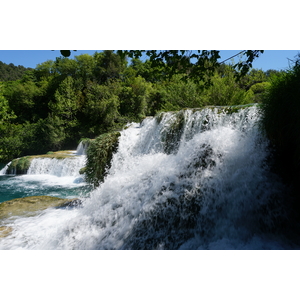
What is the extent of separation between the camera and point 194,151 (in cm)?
386

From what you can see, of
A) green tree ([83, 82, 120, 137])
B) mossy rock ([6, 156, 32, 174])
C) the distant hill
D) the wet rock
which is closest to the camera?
the wet rock

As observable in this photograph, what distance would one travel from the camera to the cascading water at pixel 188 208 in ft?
9.08

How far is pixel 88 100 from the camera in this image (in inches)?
885

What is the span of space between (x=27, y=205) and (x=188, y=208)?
4357mm

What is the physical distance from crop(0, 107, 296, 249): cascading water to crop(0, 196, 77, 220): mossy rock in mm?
513

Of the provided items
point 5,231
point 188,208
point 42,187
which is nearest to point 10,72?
point 42,187

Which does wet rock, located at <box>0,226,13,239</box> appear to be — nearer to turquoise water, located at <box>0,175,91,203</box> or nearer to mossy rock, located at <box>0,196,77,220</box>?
mossy rock, located at <box>0,196,77,220</box>

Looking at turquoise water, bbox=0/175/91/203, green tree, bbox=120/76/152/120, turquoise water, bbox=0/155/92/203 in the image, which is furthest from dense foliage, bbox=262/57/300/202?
green tree, bbox=120/76/152/120

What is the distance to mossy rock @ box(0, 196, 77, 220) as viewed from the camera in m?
4.87

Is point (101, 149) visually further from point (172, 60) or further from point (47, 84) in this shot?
point (47, 84)

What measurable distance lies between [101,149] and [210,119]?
3686 millimetres

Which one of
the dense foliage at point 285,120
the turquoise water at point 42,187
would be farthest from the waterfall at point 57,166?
the dense foliage at point 285,120

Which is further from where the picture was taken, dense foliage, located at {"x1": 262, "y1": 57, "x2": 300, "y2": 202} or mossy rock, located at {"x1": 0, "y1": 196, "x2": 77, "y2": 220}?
mossy rock, located at {"x1": 0, "y1": 196, "x2": 77, "y2": 220}

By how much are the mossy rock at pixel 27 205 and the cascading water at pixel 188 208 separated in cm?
51
